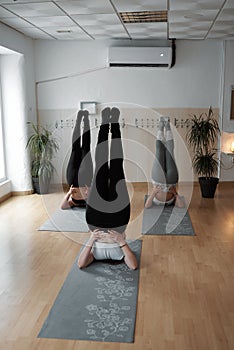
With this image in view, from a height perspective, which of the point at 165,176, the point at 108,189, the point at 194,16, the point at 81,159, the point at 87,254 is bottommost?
the point at 87,254

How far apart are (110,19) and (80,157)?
79.3 inches

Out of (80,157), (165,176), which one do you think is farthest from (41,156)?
(80,157)

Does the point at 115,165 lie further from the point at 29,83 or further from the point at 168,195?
the point at 29,83

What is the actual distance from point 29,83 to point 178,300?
472cm

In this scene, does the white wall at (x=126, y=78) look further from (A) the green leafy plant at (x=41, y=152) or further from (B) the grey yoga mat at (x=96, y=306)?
(B) the grey yoga mat at (x=96, y=306)

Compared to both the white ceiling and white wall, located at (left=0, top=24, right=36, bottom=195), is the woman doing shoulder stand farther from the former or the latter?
white wall, located at (left=0, top=24, right=36, bottom=195)

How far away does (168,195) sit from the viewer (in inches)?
212

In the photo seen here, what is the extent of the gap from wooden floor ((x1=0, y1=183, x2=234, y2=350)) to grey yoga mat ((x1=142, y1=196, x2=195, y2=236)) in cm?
11

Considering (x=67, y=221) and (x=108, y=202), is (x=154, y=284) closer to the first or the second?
(x=108, y=202)

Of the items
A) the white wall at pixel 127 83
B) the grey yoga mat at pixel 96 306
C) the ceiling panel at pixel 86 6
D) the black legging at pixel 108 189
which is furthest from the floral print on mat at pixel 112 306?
the white wall at pixel 127 83

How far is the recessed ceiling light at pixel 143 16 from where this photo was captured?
4508mm

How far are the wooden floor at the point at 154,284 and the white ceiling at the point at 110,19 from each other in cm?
259

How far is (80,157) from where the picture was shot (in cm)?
404

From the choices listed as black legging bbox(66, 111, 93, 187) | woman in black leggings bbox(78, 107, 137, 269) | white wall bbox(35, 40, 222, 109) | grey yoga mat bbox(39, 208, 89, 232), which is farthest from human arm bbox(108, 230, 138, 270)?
white wall bbox(35, 40, 222, 109)
